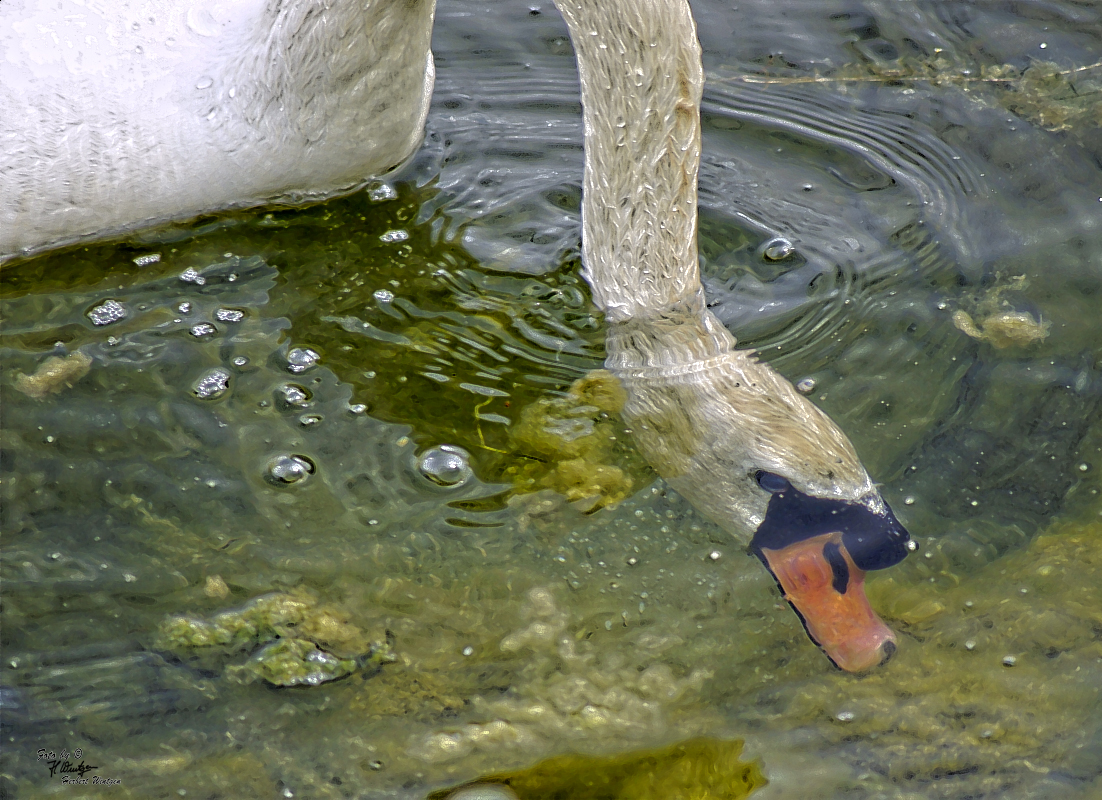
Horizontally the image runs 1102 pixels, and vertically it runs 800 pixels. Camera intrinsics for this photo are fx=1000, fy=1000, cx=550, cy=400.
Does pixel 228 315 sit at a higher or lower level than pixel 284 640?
higher

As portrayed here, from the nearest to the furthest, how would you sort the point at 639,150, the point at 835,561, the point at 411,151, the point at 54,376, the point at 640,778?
1. the point at 640,778
2. the point at 835,561
3. the point at 639,150
4. the point at 54,376
5. the point at 411,151

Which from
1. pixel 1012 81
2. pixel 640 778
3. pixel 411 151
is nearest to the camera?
pixel 640 778

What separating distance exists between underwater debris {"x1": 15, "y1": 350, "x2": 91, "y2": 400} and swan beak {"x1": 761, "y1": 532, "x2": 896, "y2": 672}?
2.67 metres

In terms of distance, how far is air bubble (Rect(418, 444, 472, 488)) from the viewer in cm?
354

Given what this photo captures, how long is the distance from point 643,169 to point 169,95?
1.97 meters

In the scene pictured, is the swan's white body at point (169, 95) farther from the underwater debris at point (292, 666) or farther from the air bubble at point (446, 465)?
the underwater debris at point (292, 666)

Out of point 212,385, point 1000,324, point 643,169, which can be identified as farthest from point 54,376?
point 1000,324

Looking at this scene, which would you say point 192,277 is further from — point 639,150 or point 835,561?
point 835,561

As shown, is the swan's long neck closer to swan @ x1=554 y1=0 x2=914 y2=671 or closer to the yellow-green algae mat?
swan @ x1=554 y1=0 x2=914 y2=671

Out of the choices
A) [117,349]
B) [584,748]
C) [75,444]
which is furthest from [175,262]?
[584,748]

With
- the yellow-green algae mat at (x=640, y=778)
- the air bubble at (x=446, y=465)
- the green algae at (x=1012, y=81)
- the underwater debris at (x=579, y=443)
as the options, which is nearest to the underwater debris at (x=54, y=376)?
the air bubble at (x=446, y=465)

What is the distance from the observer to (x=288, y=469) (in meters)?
3.55

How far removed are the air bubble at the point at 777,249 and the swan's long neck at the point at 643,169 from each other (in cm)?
71

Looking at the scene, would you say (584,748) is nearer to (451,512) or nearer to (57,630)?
(451,512)
